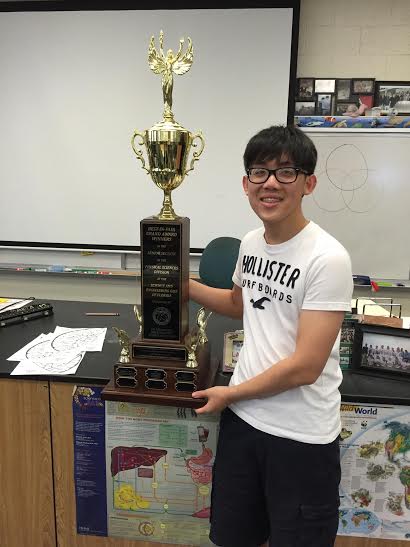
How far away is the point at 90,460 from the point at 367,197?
7.43 feet

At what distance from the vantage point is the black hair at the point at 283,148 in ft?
3.26

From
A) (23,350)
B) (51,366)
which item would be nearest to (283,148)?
(51,366)

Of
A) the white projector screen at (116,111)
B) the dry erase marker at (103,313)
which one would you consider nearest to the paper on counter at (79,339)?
the dry erase marker at (103,313)

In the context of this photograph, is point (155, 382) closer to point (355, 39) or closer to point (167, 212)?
point (167, 212)

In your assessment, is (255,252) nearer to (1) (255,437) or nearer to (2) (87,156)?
(1) (255,437)

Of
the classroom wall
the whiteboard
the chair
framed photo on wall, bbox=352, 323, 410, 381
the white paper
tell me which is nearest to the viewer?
framed photo on wall, bbox=352, 323, 410, 381

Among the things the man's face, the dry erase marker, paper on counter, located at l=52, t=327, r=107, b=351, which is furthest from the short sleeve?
the dry erase marker

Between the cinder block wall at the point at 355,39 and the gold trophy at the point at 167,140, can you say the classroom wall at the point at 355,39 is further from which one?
the gold trophy at the point at 167,140

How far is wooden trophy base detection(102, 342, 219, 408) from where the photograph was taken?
1.22 meters

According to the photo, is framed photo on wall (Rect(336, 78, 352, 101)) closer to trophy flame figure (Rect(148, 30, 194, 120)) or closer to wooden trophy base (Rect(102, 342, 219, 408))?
trophy flame figure (Rect(148, 30, 194, 120))

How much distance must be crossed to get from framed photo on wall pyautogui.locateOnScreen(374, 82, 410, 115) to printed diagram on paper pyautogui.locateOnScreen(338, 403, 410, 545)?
82.4 inches

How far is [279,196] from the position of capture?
1.00 meters

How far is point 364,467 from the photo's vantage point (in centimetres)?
132

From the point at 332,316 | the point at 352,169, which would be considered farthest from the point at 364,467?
the point at 352,169
